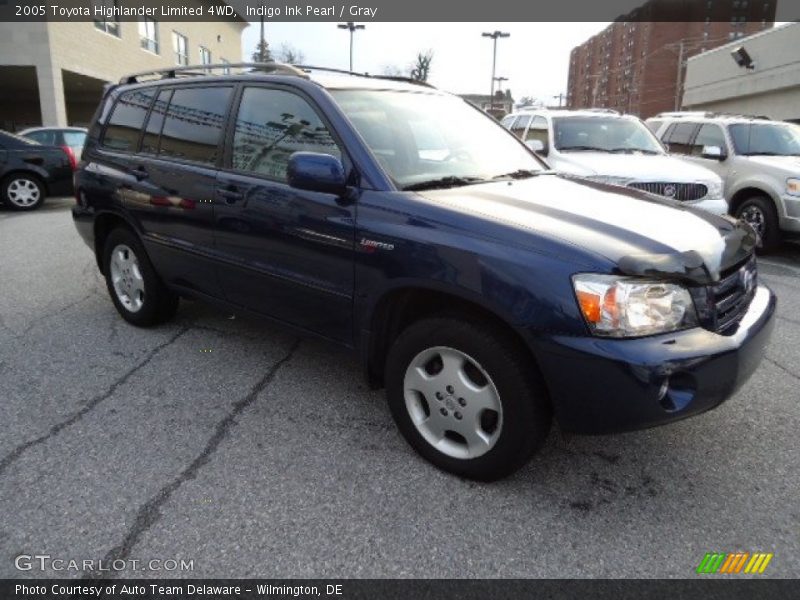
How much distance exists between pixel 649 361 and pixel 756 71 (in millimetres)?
31750

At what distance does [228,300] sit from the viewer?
3.71 meters

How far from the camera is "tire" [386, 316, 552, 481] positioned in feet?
7.98

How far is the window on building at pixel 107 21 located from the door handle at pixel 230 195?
22.1 metres

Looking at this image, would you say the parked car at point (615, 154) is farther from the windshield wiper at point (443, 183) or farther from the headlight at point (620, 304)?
the headlight at point (620, 304)

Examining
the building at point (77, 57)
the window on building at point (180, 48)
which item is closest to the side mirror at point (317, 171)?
the building at point (77, 57)

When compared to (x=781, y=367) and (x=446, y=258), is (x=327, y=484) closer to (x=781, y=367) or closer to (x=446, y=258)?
(x=446, y=258)

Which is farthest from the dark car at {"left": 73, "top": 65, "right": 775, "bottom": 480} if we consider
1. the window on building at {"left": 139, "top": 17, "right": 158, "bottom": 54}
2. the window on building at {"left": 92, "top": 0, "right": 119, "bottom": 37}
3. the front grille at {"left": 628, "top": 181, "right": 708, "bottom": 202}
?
the window on building at {"left": 139, "top": 17, "right": 158, "bottom": 54}

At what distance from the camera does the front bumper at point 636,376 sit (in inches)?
86.4

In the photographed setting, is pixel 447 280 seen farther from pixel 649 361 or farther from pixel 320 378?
pixel 320 378

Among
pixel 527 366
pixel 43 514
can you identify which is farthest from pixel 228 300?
pixel 527 366

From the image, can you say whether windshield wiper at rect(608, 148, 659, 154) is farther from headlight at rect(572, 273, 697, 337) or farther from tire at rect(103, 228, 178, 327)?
headlight at rect(572, 273, 697, 337)

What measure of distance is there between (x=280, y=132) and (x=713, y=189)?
5.80 meters

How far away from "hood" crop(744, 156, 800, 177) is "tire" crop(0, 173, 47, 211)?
1173cm

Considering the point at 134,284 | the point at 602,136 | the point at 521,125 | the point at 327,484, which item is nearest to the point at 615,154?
the point at 602,136
